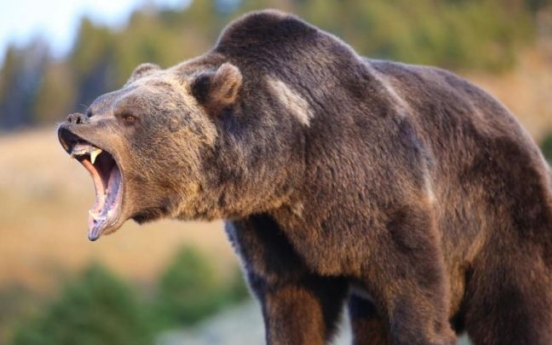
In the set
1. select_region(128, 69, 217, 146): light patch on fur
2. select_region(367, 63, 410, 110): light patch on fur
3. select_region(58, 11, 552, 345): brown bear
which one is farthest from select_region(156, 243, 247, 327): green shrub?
select_region(128, 69, 217, 146): light patch on fur

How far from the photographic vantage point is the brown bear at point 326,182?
6.39 meters

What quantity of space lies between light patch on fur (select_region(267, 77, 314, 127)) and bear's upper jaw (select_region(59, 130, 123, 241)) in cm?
98

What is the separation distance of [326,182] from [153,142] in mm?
945

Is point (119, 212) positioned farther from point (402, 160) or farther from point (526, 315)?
point (526, 315)

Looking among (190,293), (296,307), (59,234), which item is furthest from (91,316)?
(59,234)

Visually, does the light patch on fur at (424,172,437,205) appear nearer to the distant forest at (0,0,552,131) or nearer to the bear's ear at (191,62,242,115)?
the bear's ear at (191,62,242,115)

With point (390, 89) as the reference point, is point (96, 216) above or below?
below

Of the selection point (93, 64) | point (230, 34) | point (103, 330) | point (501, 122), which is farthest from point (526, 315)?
point (93, 64)

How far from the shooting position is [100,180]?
6219 mm

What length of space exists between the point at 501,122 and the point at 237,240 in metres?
1.78

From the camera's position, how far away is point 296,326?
696 centimetres

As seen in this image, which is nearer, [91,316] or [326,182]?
[326,182]

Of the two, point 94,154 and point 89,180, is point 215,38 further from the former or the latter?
point 94,154

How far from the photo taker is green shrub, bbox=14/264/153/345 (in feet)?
86.9
